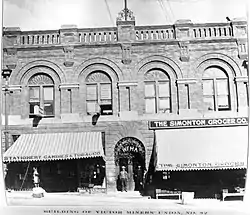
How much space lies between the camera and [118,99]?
362 centimetres

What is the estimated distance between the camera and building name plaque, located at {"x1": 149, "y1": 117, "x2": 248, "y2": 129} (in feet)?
11.3

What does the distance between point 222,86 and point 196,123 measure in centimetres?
41

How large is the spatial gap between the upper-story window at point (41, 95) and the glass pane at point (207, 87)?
138 centimetres

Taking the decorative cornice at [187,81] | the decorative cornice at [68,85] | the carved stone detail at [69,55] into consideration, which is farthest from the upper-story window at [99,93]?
the decorative cornice at [187,81]

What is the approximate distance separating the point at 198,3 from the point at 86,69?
1.17 metres

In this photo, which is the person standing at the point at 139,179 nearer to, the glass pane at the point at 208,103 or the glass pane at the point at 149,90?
the glass pane at the point at 149,90

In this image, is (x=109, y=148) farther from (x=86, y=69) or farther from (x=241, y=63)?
(x=241, y=63)

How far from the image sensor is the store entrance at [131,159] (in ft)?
11.6

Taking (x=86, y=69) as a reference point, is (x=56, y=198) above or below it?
below

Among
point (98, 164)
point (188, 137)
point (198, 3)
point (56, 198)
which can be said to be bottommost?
point (56, 198)

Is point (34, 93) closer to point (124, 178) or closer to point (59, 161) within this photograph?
point (59, 161)

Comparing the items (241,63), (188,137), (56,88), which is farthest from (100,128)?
(241,63)

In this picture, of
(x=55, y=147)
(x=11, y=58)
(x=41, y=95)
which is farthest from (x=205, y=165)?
(x=11, y=58)

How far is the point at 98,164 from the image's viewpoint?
3.58 m
